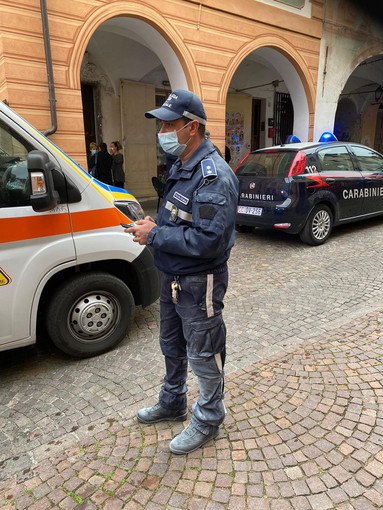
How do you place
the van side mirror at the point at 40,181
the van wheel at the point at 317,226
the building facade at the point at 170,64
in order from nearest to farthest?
the van side mirror at the point at 40,181 → the van wheel at the point at 317,226 → the building facade at the point at 170,64

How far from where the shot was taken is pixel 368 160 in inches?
296

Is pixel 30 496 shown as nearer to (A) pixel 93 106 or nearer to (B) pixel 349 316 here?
(B) pixel 349 316

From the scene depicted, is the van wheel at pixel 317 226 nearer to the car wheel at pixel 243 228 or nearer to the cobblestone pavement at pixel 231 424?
the car wheel at pixel 243 228

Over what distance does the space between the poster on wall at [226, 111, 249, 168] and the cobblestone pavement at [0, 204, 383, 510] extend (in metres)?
11.8

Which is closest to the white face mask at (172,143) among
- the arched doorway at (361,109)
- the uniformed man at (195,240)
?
the uniformed man at (195,240)

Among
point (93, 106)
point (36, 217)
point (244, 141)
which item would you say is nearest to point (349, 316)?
point (36, 217)

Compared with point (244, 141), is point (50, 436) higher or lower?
lower

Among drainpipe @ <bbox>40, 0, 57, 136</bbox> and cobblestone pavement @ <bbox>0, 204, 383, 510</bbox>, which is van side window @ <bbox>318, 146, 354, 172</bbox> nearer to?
cobblestone pavement @ <bbox>0, 204, 383, 510</bbox>

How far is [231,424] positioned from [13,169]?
2.31 meters

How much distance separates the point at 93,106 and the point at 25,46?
4.78m

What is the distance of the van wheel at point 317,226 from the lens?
6512 millimetres

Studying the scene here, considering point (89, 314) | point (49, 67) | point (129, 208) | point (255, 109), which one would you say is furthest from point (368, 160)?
point (255, 109)

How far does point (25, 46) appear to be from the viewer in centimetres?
653

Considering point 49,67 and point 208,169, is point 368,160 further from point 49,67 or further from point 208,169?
point 208,169
